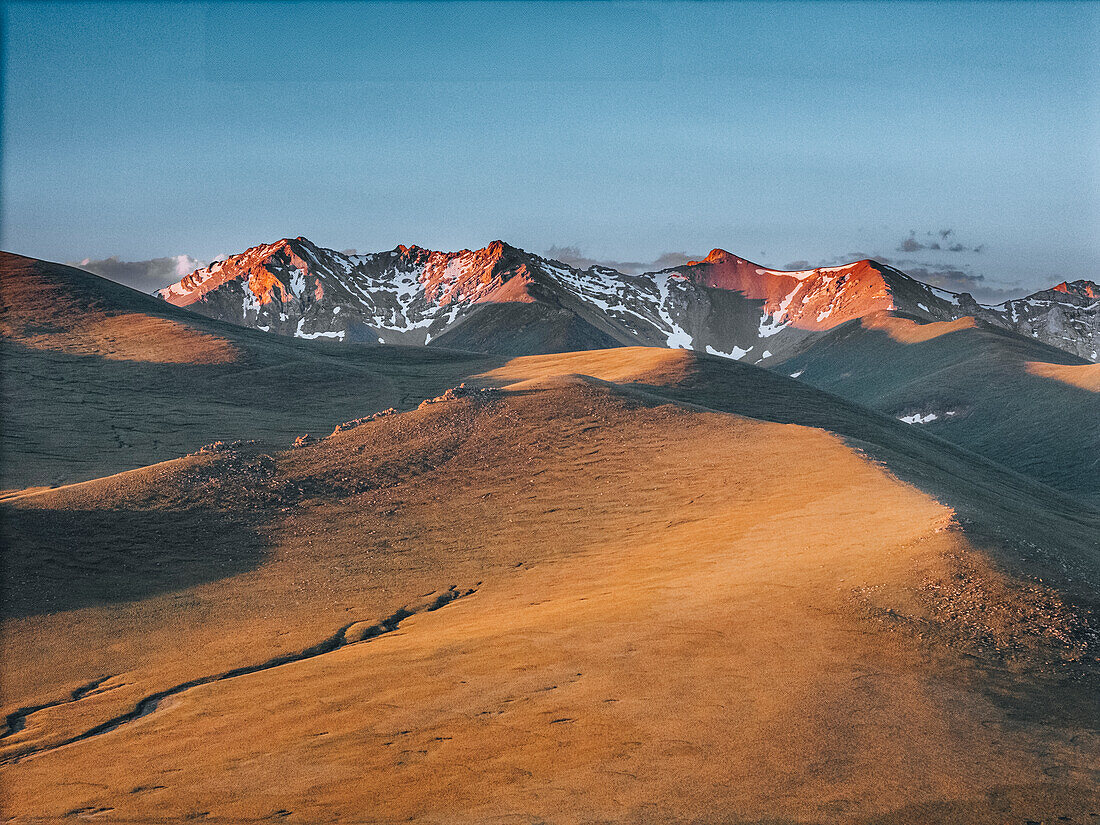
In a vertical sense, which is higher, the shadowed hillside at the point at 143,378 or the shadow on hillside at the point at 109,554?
the shadowed hillside at the point at 143,378

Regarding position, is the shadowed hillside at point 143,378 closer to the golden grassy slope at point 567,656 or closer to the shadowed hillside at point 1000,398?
the golden grassy slope at point 567,656

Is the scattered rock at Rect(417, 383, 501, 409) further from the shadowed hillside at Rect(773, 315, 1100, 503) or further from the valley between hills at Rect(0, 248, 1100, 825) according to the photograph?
the shadowed hillside at Rect(773, 315, 1100, 503)

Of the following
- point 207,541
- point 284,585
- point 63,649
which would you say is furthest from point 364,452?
point 63,649

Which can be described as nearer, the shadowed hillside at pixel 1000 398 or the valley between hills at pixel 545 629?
the valley between hills at pixel 545 629

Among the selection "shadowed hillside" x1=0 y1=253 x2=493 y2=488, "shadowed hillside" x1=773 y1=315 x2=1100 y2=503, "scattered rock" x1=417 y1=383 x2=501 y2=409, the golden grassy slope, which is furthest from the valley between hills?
"shadowed hillside" x1=773 y1=315 x2=1100 y2=503

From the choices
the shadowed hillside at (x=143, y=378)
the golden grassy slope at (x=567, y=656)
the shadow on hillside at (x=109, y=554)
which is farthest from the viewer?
the shadowed hillside at (x=143, y=378)

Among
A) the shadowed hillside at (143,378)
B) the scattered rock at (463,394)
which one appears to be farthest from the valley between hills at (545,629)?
the shadowed hillside at (143,378)
